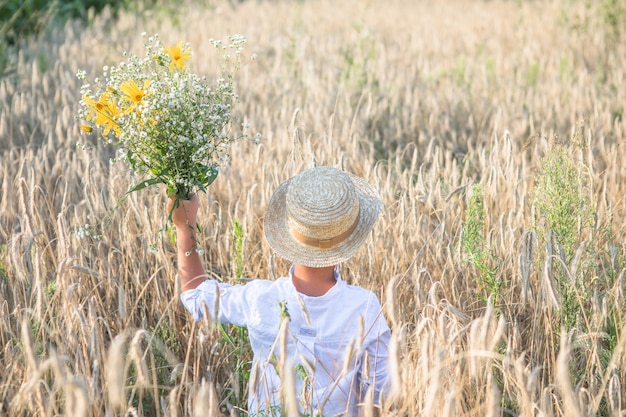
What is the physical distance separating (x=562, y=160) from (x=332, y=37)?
4705mm

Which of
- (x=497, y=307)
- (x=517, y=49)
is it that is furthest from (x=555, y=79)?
(x=497, y=307)

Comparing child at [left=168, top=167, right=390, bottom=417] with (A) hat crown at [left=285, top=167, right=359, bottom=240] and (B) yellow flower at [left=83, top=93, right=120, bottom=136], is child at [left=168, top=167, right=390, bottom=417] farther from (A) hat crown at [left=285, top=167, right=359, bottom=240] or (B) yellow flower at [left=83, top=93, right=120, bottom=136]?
(B) yellow flower at [left=83, top=93, right=120, bottom=136]

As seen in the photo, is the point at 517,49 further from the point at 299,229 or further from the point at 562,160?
the point at 299,229

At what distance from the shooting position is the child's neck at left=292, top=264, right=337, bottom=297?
1.86 meters

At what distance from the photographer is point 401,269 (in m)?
2.47

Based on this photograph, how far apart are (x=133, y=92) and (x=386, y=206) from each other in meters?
1.23

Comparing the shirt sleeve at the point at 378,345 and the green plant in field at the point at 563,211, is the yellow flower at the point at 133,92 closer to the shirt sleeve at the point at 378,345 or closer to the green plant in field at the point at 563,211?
the shirt sleeve at the point at 378,345

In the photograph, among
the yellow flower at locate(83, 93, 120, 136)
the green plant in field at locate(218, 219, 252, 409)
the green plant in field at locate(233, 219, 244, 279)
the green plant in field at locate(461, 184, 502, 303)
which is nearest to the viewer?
the yellow flower at locate(83, 93, 120, 136)

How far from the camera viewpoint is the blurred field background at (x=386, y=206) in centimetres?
171

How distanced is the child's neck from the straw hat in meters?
0.06

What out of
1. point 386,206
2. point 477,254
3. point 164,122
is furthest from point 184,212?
point 386,206

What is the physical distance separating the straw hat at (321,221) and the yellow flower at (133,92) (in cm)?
45

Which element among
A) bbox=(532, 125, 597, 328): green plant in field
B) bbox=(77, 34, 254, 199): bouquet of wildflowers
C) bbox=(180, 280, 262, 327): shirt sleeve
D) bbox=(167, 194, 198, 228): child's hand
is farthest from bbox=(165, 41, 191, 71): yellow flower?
bbox=(532, 125, 597, 328): green plant in field

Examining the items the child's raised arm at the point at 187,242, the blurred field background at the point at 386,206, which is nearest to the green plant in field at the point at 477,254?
the blurred field background at the point at 386,206
